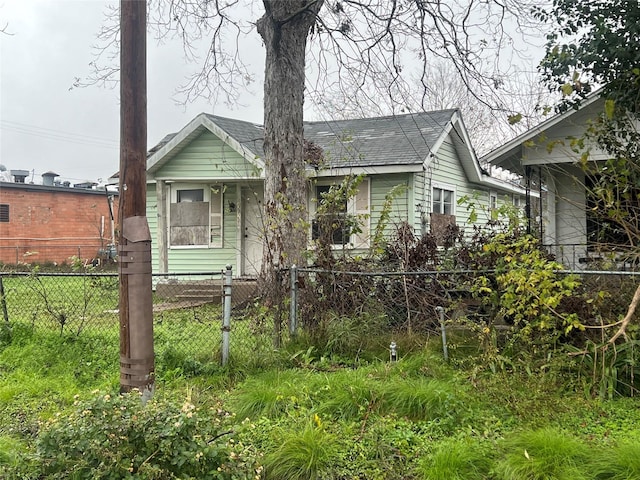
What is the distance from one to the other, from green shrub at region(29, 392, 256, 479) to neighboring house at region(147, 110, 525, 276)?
955cm

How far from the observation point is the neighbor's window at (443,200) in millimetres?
14452

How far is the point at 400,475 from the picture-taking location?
130 inches

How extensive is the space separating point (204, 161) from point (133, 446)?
11420mm

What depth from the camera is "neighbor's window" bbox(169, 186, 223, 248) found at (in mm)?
14094

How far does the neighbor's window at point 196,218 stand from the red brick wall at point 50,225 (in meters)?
9.60

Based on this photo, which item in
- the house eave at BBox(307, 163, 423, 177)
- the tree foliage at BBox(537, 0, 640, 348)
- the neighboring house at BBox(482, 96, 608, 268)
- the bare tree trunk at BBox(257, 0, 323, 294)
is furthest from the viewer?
the house eave at BBox(307, 163, 423, 177)

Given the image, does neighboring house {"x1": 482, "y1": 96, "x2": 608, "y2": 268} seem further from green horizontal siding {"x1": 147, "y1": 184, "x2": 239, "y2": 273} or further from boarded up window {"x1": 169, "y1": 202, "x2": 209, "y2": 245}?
boarded up window {"x1": 169, "y1": 202, "x2": 209, "y2": 245}

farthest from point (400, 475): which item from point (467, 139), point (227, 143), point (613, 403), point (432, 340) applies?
point (467, 139)

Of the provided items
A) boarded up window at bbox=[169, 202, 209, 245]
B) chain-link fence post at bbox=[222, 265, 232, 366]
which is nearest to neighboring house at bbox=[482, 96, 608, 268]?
chain-link fence post at bbox=[222, 265, 232, 366]

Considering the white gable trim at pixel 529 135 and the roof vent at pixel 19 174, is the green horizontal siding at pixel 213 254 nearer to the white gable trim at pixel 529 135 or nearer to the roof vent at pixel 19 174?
the white gable trim at pixel 529 135

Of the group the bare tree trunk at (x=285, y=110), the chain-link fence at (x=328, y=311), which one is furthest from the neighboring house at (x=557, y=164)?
the bare tree trunk at (x=285, y=110)

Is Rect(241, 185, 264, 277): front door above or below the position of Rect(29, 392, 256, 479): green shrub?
above

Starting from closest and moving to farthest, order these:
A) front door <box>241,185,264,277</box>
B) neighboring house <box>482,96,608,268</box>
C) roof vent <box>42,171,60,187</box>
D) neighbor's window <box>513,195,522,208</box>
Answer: neighboring house <box>482,96,608,268</box> < front door <box>241,185,264,277</box> < neighbor's window <box>513,195,522,208</box> < roof vent <box>42,171,60,187</box>

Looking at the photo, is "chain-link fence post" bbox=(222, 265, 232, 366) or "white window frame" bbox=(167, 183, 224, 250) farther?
"white window frame" bbox=(167, 183, 224, 250)
